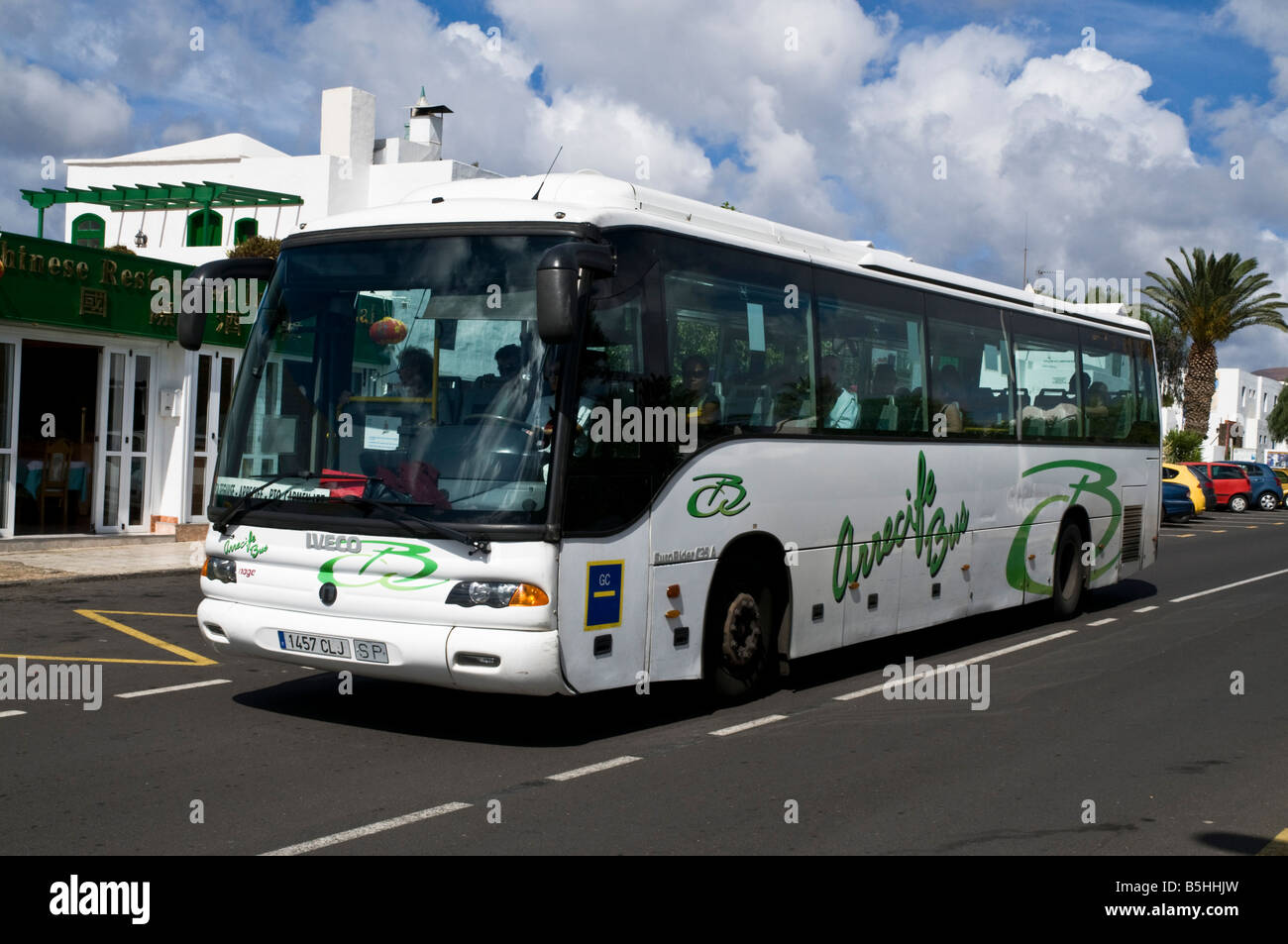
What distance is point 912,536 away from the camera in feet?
34.7

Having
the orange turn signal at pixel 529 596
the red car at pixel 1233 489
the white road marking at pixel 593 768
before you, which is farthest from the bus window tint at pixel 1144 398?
the red car at pixel 1233 489

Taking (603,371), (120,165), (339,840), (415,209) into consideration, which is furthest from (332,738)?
(120,165)

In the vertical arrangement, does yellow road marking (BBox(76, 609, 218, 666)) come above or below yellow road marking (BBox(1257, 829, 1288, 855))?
above

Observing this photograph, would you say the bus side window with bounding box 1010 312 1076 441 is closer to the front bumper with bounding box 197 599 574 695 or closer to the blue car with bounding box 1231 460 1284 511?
the front bumper with bounding box 197 599 574 695

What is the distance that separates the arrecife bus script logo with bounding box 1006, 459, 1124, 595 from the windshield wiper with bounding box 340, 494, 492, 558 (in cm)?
692

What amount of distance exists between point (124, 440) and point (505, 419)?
14399 millimetres

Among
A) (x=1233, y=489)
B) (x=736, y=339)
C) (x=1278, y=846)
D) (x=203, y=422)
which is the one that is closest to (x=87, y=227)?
(x=203, y=422)

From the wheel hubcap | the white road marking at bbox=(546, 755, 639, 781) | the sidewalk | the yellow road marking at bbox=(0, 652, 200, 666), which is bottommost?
the white road marking at bbox=(546, 755, 639, 781)

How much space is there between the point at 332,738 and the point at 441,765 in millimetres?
916

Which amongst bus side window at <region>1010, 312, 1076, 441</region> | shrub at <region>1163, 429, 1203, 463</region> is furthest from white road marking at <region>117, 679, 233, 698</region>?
shrub at <region>1163, 429, 1203, 463</region>

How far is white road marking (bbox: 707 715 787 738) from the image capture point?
802 cm
